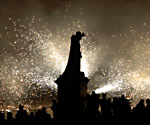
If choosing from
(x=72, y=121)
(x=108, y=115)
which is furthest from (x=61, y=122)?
(x=108, y=115)

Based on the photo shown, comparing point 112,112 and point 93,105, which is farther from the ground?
point 93,105

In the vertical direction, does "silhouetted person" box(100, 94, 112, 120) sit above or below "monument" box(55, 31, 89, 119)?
below

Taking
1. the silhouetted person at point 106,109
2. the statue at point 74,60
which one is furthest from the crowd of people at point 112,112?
the statue at point 74,60

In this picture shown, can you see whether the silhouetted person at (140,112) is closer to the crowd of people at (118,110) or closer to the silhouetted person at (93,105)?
the crowd of people at (118,110)

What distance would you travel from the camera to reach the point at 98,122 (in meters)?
10.2

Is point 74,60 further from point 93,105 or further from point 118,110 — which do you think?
point 118,110

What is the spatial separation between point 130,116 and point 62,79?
3.79 m

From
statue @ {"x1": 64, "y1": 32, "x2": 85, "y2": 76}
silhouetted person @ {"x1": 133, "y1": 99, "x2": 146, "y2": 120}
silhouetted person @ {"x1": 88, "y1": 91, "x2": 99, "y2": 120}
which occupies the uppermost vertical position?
statue @ {"x1": 64, "y1": 32, "x2": 85, "y2": 76}

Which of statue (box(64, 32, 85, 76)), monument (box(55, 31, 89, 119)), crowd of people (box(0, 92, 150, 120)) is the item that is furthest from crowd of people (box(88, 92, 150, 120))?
Answer: statue (box(64, 32, 85, 76))

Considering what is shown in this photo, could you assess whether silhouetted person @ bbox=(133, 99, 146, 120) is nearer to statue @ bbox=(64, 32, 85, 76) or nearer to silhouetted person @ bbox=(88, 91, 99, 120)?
silhouetted person @ bbox=(88, 91, 99, 120)

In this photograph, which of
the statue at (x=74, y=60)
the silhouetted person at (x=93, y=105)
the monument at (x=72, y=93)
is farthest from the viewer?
the statue at (x=74, y=60)

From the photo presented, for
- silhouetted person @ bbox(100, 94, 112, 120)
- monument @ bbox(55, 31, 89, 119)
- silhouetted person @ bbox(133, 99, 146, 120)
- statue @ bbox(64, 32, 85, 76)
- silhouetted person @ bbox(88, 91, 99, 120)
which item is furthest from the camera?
statue @ bbox(64, 32, 85, 76)

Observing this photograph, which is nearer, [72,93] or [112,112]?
[112,112]

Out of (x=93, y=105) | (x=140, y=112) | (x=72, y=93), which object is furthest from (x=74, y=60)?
(x=140, y=112)
